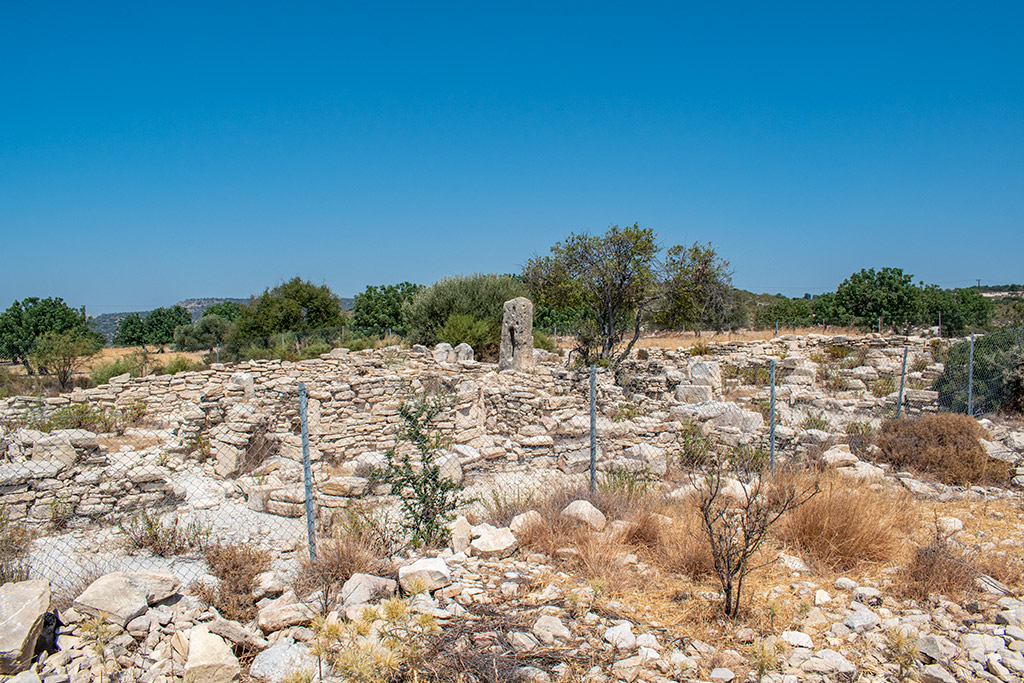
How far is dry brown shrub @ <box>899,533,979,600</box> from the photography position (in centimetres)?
408

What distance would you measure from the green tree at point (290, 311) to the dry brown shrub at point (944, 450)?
25.0m

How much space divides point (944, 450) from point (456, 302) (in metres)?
17.6

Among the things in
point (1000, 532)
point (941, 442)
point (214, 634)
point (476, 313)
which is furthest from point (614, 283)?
point (214, 634)

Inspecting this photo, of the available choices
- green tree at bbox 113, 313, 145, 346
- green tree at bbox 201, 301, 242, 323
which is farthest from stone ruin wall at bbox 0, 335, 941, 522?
green tree at bbox 113, 313, 145, 346

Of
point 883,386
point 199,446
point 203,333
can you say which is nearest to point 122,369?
point 199,446

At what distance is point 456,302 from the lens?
75.2 feet

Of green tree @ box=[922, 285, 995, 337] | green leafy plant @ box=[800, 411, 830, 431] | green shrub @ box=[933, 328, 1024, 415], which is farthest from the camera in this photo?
green tree @ box=[922, 285, 995, 337]

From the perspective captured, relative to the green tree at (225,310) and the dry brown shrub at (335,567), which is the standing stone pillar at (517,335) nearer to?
the dry brown shrub at (335,567)

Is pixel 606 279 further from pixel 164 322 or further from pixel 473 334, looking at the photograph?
pixel 164 322

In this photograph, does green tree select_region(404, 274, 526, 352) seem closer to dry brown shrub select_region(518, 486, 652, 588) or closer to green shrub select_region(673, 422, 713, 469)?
green shrub select_region(673, 422, 713, 469)

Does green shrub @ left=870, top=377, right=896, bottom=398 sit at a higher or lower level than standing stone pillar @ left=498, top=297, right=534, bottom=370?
lower

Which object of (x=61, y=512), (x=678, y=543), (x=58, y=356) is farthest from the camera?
(x=58, y=356)

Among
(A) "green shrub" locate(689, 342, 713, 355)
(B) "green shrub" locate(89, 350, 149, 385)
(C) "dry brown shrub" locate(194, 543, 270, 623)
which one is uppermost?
(A) "green shrub" locate(689, 342, 713, 355)

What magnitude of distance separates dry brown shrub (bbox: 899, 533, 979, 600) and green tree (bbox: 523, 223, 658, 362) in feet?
38.4
